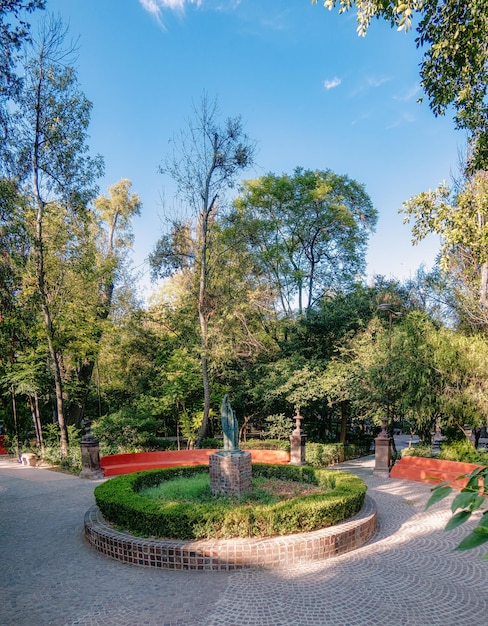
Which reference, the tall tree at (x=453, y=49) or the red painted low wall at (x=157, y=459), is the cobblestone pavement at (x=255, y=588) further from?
the tall tree at (x=453, y=49)

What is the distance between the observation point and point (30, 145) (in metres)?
13.7

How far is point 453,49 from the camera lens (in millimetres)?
6707

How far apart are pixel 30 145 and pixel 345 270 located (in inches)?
650

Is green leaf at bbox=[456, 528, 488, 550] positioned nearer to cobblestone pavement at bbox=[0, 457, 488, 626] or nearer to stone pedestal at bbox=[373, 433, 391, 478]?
cobblestone pavement at bbox=[0, 457, 488, 626]

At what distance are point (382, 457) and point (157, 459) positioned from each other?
7.37 meters

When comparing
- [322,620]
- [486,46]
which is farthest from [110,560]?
[486,46]

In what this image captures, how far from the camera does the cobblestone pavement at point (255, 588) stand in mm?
4680

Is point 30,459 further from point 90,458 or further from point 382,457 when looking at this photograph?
point 382,457

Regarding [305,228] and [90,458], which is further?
[305,228]

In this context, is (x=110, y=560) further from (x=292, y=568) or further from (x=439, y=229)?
(x=439, y=229)

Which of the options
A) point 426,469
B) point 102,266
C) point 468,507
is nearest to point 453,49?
point 468,507

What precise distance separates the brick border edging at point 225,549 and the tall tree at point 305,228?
598 inches

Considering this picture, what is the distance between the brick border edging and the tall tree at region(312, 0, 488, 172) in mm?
7383

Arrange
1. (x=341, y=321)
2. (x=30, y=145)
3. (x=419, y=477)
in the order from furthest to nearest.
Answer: (x=341, y=321) → (x=30, y=145) → (x=419, y=477)
